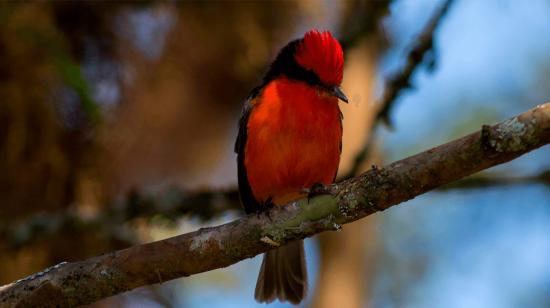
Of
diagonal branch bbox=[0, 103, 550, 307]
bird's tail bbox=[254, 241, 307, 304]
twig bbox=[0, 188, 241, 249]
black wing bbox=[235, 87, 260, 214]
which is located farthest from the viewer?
twig bbox=[0, 188, 241, 249]

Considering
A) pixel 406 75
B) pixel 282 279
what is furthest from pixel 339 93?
pixel 282 279

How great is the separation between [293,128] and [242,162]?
17.6 inches

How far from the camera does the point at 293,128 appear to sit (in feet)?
15.0

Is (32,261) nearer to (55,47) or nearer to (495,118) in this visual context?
(55,47)

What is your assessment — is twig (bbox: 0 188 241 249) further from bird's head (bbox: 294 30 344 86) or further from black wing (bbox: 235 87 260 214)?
bird's head (bbox: 294 30 344 86)

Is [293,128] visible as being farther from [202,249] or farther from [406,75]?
[202,249]

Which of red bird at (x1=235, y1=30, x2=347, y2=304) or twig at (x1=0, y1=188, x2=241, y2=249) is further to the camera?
twig at (x1=0, y1=188, x2=241, y2=249)

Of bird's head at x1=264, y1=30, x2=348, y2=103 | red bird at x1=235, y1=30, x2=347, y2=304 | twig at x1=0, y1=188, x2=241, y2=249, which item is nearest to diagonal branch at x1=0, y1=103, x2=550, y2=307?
red bird at x1=235, y1=30, x2=347, y2=304

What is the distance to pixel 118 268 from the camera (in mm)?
3506

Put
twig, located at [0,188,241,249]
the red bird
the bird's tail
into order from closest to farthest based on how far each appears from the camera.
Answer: the red bird, the bird's tail, twig, located at [0,188,241,249]

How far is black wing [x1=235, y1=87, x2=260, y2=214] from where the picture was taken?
480 centimetres

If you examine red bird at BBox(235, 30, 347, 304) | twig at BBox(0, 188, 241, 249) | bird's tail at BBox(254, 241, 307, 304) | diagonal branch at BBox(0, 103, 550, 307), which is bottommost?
diagonal branch at BBox(0, 103, 550, 307)

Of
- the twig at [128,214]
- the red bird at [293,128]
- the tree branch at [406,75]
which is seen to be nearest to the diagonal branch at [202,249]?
the red bird at [293,128]

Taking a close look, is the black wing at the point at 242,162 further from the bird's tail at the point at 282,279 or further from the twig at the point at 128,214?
the twig at the point at 128,214
